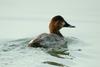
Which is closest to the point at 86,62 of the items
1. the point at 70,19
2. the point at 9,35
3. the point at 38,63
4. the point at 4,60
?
the point at 38,63

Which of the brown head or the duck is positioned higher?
the brown head

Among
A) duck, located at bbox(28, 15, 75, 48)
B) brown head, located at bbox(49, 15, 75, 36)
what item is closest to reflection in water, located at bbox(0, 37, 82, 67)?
duck, located at bbox(28, 15, 75, 48)

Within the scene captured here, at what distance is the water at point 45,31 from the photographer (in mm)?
10727

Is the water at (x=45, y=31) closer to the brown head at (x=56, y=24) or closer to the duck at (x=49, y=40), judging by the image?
the duck at (x=49, y=40)

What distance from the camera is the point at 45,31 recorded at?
15.2m

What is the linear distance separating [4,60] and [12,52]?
943mm

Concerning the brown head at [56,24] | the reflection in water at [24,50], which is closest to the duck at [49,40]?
the brown head at [56,24]

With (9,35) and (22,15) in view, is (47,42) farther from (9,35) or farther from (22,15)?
(22,15)

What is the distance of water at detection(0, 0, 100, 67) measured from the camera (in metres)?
10.7

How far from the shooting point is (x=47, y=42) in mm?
11891

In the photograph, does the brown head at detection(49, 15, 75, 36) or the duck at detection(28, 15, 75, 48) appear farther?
the brown head at detection(49, 15, 75, 36)

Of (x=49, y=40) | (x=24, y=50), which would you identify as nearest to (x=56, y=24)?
(x=49, y=40)

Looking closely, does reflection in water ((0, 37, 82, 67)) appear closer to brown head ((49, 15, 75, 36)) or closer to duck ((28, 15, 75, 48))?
duck ((28, 15, 75, 48))

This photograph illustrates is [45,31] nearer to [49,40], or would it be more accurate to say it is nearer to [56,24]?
[56,24]
